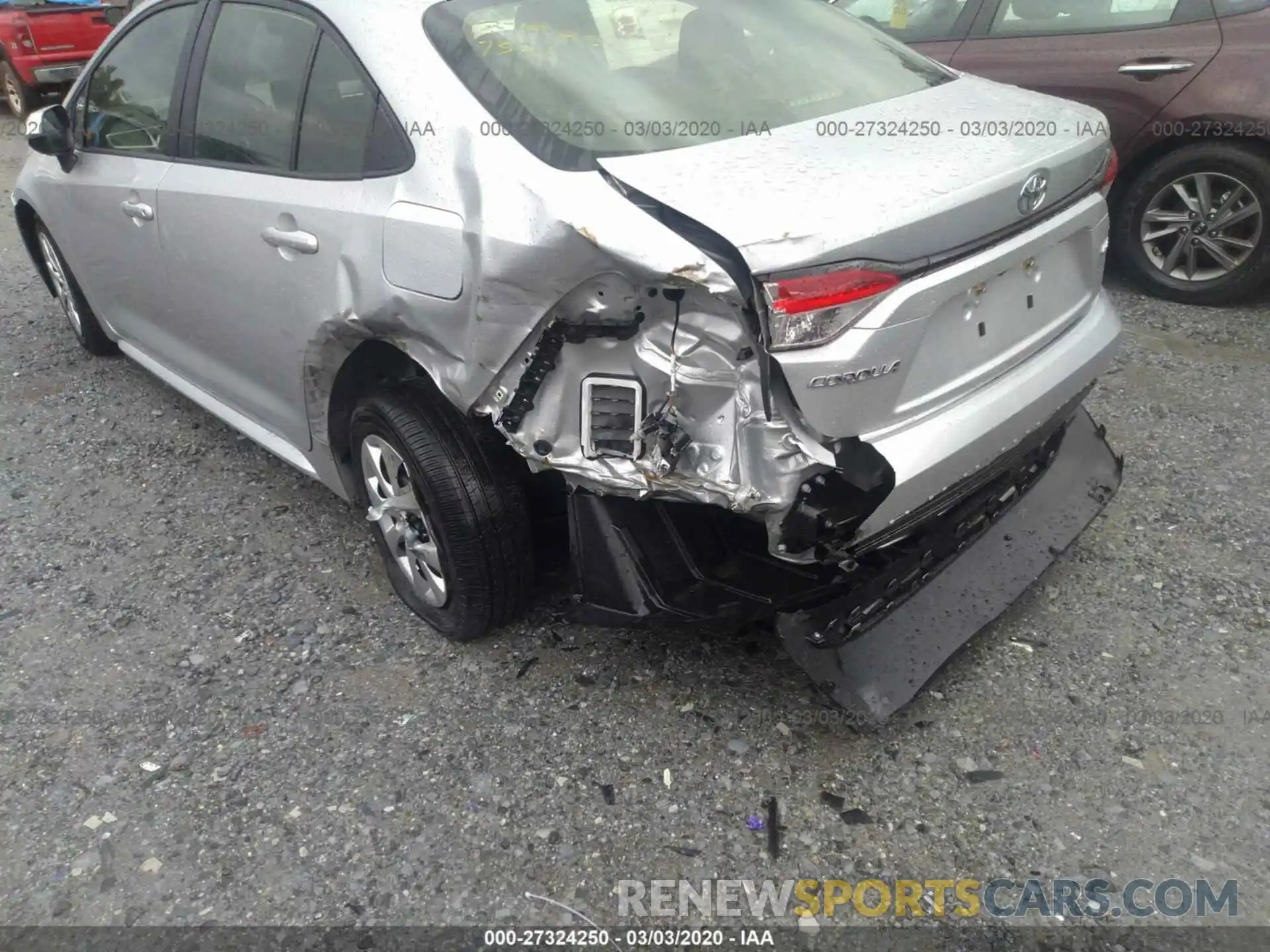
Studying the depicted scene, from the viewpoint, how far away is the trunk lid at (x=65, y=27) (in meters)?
9.89

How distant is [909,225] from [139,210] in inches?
104

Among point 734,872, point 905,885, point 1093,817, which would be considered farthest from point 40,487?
point 1093,817

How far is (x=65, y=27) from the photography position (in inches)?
393

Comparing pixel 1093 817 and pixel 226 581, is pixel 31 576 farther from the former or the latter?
pixel 1093 817

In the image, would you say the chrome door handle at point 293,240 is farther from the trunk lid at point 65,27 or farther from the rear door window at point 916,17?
the trunk lid at point 65,27

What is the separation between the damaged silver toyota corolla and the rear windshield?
1cm

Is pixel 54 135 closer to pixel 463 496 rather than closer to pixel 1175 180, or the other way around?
pixel 463 496

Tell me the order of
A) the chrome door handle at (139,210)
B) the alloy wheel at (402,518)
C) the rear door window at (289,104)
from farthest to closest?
the chrome door handle at (139,210), the alloy wheel at (402,518), the rear door window at (289,104)

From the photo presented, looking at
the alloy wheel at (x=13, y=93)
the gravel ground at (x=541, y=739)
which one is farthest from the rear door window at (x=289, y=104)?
the alloy wheel at (x=13, y=93)

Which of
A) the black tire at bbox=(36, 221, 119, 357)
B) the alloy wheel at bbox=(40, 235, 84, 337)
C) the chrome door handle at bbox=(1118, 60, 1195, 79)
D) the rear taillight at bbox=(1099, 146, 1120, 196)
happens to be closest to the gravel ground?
the rear taillight at bbox=(1099, 146, 1120, 196)

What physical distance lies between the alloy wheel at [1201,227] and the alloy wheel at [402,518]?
3887 mm

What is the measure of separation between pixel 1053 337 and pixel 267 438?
242cm

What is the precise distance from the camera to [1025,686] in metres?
2.52

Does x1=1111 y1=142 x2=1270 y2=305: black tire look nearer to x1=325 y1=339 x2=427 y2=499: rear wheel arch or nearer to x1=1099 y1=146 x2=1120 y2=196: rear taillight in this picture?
x1=1099 y1=146 x2=1120 y2=196: rear taillight
